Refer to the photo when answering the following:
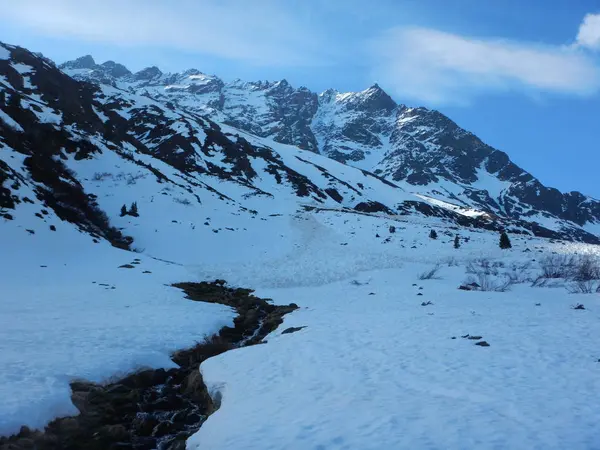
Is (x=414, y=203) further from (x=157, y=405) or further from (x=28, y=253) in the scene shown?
(x=157, y=405)

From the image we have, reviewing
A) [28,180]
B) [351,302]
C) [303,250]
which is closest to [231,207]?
[303,250]

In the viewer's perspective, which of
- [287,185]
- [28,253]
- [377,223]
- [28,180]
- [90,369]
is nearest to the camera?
[90,369]

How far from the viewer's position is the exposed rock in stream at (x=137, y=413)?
7.93m

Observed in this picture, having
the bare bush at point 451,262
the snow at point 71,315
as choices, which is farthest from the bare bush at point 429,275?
the snow at point 71,315

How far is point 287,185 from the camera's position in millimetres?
93062

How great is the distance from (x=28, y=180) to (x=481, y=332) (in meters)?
30.5

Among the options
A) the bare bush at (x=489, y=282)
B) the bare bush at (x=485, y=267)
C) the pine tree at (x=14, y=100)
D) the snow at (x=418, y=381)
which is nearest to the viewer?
the snow at (x=418, y=381)

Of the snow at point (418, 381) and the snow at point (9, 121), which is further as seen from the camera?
the snow at point (9, 121)

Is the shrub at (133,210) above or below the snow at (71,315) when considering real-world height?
above

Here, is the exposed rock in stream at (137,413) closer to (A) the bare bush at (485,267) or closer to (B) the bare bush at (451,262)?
(A) the bare bush at (485,267)

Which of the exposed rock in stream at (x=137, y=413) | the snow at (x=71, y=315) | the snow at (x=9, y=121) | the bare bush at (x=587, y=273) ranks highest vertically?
the snow at (x=9, y=121)

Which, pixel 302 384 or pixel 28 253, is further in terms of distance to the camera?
pixel 28 253

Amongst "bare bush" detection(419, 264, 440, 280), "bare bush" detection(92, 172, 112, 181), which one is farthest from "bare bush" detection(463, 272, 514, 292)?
"bare bush" detection(92, 172, 112, 181)

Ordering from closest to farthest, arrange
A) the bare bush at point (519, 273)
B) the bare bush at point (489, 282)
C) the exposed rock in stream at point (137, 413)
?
the exposed rock in stream at point (137, 413)
the bare bush at point (489, 282)
the bare bush at point (519, 273)
